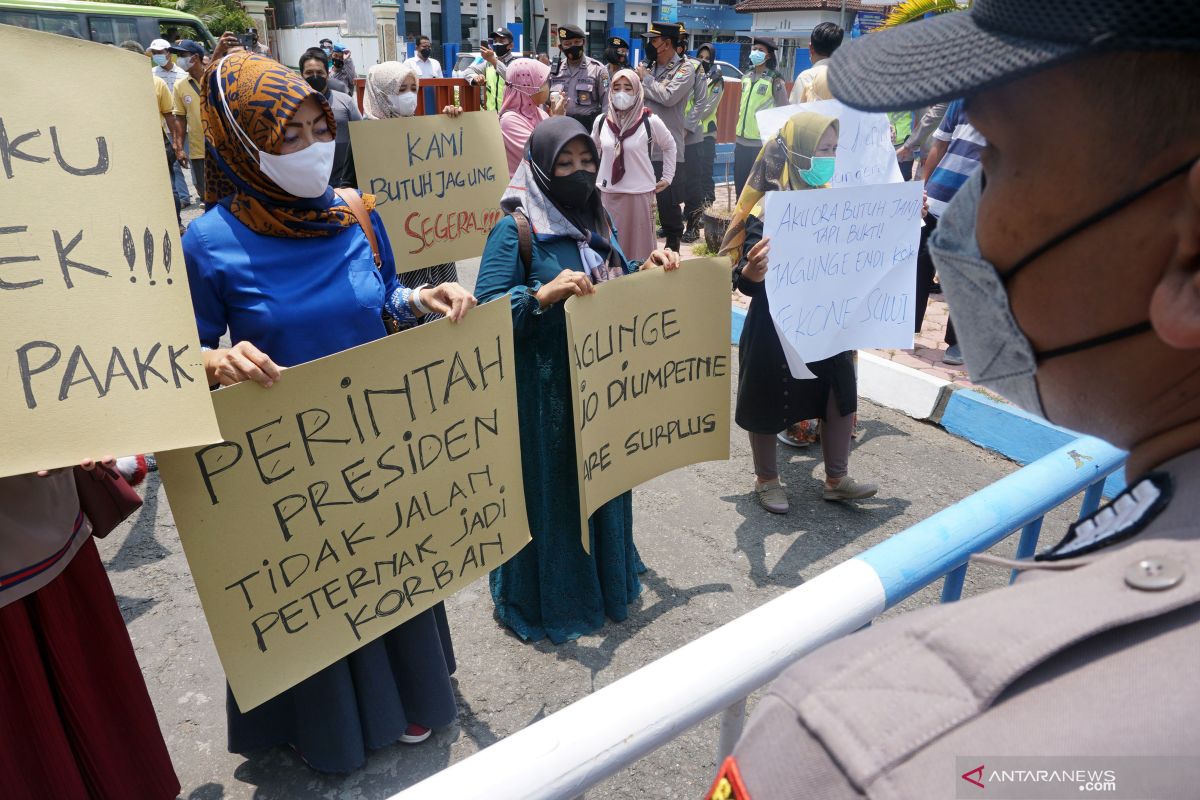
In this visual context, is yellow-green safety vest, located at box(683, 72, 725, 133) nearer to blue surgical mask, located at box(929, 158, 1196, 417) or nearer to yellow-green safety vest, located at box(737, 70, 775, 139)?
yellow-green safety vest, located at box(737, 70, 775, 139)

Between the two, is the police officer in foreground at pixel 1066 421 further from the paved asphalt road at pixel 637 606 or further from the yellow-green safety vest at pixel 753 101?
the yellow-green safety vest at pixel 753 101

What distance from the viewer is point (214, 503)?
1.68m

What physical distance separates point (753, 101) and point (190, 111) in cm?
655

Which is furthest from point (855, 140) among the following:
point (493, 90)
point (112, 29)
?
point (112, 29)

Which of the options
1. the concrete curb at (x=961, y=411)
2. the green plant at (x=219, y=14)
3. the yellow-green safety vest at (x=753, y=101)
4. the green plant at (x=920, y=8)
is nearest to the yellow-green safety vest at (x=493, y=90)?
the yellow-green safety vest at (x=753, y=101)

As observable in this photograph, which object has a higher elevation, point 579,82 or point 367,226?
point 579,82

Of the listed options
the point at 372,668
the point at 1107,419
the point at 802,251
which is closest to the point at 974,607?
the point at 1107,419

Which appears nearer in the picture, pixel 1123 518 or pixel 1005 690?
pixel 1005 690

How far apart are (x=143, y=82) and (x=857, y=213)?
2.62 m

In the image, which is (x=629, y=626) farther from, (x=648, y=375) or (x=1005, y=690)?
(x=1005, y=690)

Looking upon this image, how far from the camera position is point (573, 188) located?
106 inches

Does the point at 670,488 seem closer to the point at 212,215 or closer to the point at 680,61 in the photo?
the point at 212,215

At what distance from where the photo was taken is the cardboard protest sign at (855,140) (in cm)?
338

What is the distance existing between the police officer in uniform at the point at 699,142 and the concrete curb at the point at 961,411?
376 cm
